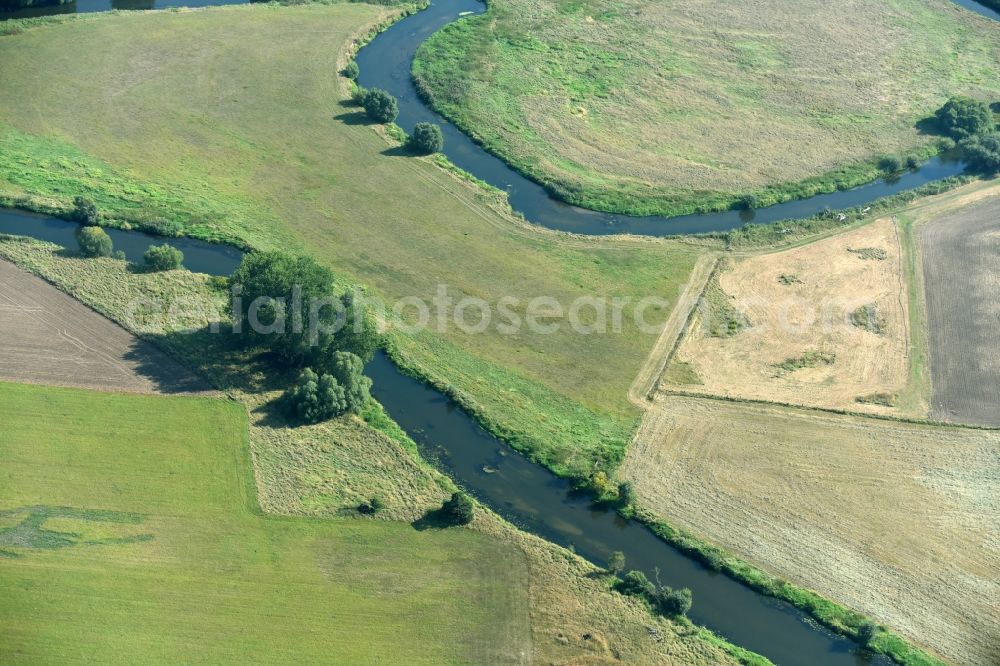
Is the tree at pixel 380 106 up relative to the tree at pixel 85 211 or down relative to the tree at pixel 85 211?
up

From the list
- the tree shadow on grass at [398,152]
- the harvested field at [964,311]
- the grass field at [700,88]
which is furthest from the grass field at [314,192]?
the harvested field at [964,311]

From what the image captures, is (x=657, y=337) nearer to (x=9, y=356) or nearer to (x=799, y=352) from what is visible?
(x=799, y=352)

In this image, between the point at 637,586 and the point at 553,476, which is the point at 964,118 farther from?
the point at 637,586

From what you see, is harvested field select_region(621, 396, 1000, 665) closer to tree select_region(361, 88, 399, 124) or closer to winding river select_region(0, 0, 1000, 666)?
winding river select_region(0, 0, 1000, 666)

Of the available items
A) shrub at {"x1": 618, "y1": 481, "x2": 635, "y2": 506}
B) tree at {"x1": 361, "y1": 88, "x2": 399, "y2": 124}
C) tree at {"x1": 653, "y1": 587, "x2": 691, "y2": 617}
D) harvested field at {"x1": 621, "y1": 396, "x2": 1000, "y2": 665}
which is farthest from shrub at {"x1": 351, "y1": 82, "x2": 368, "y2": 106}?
tree at {"x1": 653, "y1": 587, "x2": 691, "y2": 617}

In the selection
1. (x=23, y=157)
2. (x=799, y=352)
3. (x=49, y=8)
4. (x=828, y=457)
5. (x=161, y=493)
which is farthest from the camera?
(x=49, y=8)

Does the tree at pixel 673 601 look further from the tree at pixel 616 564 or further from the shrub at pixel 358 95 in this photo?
the shrub at pixel 358 95

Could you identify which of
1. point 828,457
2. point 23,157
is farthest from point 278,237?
point 828,457
